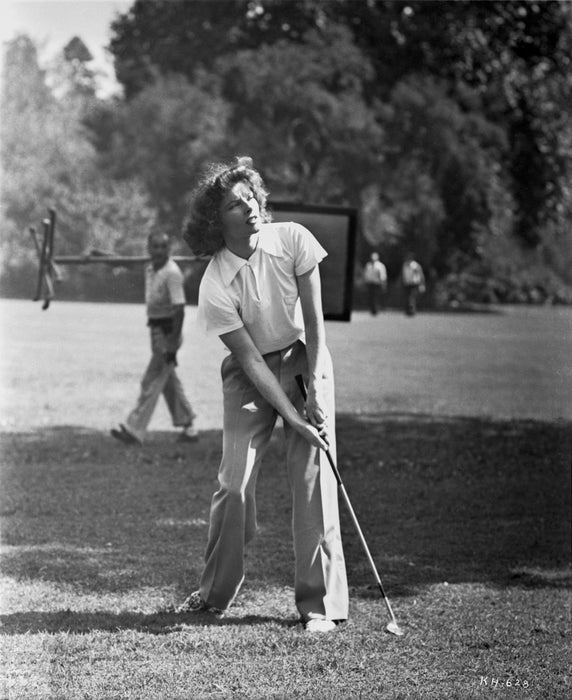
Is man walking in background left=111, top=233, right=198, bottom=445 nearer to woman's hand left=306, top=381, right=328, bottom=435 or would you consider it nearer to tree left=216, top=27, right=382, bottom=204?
woman's hand left=306, top=381, right=328, bottom=435

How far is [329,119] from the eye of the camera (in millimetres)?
33312

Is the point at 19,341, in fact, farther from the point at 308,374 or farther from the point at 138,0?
the point at 308,374

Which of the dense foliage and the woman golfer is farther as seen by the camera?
the dense foliage

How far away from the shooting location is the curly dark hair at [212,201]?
15.7 feet

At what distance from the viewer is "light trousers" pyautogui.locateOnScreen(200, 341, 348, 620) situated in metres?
4.96

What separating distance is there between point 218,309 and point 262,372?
328mm

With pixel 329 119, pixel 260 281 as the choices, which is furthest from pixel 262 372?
pixel 329 119

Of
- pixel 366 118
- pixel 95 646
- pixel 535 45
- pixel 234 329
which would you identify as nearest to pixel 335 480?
pixel 234 329

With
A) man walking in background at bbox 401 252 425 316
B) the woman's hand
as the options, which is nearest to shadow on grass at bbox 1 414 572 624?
the woman's hand

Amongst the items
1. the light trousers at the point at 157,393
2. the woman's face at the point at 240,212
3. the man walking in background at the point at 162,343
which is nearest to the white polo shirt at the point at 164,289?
the man walking in background at the point at 162,343

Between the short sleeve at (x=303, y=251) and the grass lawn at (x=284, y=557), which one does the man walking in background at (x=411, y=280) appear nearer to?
the grass lawn at (x=284, y=557)

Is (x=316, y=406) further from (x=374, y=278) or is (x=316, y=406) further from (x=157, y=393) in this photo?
(x=374, y=278)

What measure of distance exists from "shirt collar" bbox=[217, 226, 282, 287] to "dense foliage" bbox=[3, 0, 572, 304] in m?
26.0

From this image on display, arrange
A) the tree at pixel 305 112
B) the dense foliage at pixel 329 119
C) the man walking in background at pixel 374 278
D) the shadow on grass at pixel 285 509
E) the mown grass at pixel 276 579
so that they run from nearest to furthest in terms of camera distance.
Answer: the mown grass at pixel 276 579
the shadow on grass at pixel 285 509
the dense foliage at pixel 329 119
the tree at pixel 305 112
the man walking in background at pixel 374 278
